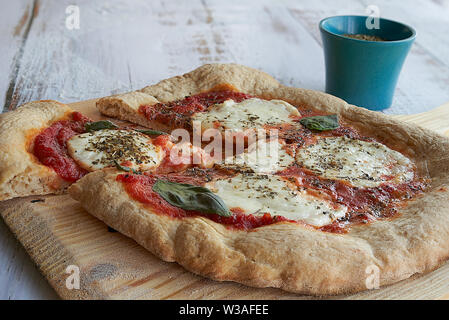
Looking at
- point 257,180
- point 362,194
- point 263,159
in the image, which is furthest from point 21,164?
point 362,194

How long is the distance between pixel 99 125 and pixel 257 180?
157cm

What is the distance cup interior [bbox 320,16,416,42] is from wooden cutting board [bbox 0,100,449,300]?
3.41 meters

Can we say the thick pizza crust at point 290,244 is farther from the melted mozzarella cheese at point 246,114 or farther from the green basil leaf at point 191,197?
the melted mozzarella cheese at point 246,114

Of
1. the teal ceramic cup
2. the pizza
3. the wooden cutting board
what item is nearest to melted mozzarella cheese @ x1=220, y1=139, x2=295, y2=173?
the pizza

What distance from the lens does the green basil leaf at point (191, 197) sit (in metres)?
3.49

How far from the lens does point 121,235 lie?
11.7 ft

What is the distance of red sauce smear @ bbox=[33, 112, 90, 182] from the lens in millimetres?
4039

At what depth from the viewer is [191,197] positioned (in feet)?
11.8

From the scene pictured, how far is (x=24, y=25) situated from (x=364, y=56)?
5087 millimetres

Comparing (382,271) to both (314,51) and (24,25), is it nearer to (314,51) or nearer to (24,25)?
(314,51)

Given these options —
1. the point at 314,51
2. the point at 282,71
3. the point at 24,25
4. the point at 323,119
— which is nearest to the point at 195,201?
the point at 323,119

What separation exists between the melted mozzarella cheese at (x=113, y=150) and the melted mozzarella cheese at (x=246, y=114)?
68 centimetres

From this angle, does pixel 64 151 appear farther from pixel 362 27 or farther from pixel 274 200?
pixel 362 27

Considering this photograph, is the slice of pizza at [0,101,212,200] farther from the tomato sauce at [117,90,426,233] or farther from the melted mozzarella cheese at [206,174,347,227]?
the melted mozzarella cheese at [206,174,347,227]
